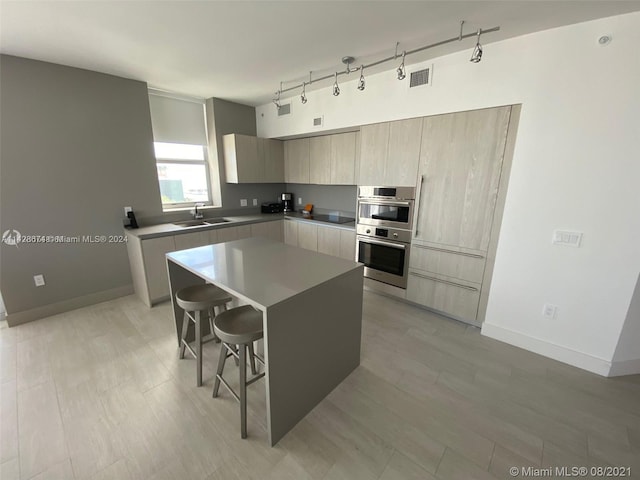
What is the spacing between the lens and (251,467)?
1.39 metres

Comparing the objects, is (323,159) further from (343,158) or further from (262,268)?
(262,268)

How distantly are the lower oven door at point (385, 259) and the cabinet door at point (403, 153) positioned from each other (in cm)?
75

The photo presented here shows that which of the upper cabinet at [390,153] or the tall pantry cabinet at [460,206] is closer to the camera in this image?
the tall pantry cabinet at [460,206]

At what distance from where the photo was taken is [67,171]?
9.36 feet

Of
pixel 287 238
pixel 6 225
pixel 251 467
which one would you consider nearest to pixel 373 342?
pixel 251 467

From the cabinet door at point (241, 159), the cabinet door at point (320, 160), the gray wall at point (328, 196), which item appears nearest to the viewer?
the cabinet door at point (320, 160)

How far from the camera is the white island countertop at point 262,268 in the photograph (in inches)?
57.3

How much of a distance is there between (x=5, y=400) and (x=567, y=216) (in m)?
4.40

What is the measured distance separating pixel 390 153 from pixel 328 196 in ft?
5.14

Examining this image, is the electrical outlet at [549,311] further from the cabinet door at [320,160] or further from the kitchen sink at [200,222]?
the kitchen sink at [200,222]

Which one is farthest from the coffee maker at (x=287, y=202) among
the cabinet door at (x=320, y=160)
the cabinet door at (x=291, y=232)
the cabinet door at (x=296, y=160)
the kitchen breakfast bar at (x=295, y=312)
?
the kitchen breakfast bar at (x=295, y=312)

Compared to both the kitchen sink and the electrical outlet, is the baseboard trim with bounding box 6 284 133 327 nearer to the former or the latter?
the kitchen sink

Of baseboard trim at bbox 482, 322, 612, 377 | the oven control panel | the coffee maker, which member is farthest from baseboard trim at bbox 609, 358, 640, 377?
the coffee maker

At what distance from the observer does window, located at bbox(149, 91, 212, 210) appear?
3.58 meters
